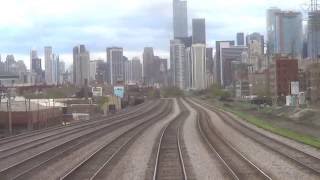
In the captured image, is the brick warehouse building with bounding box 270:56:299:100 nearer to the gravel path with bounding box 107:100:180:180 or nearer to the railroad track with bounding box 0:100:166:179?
the railroad track with bounding box 0:100:166:179

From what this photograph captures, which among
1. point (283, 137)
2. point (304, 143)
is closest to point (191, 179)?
point (304, 143)

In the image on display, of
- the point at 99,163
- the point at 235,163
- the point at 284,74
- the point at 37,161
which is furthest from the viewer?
the point at 284,74

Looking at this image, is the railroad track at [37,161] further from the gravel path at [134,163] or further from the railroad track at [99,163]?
the gravel path at [134,163]

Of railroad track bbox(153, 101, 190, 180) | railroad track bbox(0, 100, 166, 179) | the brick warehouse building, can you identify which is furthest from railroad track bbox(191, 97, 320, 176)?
the brick warehouse building

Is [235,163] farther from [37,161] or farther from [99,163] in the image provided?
[37,161]

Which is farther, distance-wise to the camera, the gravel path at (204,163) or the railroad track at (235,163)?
the gravel path at (204,163)

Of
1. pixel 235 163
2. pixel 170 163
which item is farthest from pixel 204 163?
pixel 170 163

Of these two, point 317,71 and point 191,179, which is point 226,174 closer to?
point 191,179

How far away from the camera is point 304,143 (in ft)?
111

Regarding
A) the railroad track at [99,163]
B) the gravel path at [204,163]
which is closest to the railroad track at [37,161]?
the railroad track at [99,163]

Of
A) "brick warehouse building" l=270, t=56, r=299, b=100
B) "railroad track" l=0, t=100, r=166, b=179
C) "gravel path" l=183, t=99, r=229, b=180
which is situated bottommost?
"railroad track" l=0, t=100, r=166, b=179

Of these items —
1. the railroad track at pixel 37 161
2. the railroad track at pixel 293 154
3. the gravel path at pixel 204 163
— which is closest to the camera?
the gravel path at pixel 204 163

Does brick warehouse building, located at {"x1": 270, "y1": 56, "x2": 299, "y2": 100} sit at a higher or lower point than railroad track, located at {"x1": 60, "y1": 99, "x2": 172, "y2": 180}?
higher

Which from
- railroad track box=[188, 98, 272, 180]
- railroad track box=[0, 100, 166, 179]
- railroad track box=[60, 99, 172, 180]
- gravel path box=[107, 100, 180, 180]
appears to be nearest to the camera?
railroad track box=[188, 98, 272, 180]
